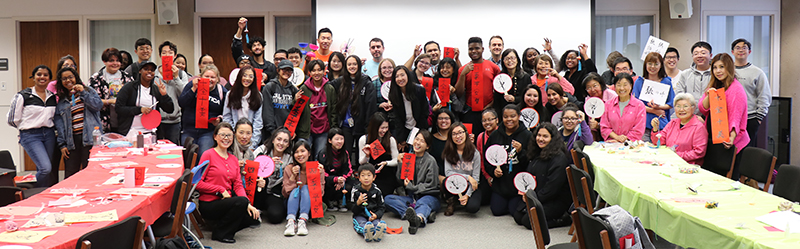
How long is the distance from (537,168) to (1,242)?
3.72 m

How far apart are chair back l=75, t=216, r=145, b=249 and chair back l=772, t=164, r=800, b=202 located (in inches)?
136

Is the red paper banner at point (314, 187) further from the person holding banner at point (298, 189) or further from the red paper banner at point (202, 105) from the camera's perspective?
the red paper banner at point (202, 105)

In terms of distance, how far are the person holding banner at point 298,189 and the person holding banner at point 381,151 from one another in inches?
18.4

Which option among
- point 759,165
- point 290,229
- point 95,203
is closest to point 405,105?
point 290,229

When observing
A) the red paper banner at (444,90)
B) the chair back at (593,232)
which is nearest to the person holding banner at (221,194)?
the red paper banner at (444,90)

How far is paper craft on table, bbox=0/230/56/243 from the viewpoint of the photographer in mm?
2225

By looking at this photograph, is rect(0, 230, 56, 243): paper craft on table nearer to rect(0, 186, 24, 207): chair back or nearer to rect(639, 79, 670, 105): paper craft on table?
rect(0, 186, 24, 207): chair back

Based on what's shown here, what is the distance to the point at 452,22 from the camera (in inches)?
282

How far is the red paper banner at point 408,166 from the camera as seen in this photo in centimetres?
484

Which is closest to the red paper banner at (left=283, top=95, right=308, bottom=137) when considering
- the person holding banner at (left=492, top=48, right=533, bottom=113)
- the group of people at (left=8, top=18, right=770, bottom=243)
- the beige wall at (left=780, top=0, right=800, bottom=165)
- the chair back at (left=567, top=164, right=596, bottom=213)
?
the group of people at (left=8, top=18, right=770, bottom=243)

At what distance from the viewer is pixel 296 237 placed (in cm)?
435

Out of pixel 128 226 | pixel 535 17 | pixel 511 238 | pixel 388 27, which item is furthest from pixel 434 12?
pixel 128 226

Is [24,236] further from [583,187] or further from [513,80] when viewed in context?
[513,80]

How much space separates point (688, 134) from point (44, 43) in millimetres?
8041
